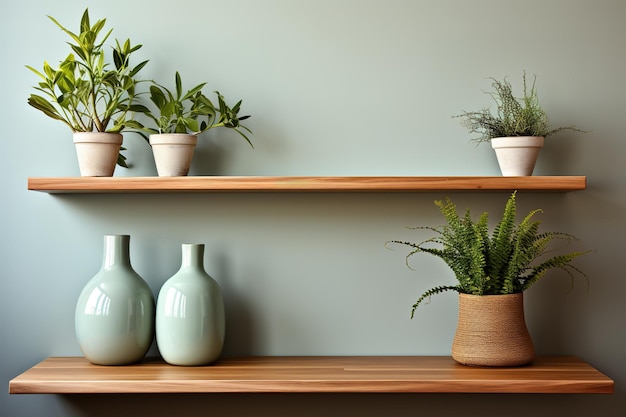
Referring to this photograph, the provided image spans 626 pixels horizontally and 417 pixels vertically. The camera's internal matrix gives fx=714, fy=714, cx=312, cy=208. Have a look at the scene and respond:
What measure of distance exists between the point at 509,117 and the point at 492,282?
45 cm

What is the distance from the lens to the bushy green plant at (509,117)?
1925 mm

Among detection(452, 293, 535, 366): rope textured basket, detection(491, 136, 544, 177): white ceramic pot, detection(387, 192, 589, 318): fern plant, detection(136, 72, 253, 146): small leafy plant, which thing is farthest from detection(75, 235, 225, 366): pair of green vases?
detection(491, 136, 544, 177): white ceramic pot

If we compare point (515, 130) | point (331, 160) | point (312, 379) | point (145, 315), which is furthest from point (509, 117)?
point (145, 315)

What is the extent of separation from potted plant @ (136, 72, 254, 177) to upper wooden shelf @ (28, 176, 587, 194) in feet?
0.27

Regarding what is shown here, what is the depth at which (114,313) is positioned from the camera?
1843 mm

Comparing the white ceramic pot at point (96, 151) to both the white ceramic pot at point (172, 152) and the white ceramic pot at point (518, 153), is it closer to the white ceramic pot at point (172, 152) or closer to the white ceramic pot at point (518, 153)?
the white ceramic pot at point (172, 152)

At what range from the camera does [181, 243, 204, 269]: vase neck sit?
1904 millimetres

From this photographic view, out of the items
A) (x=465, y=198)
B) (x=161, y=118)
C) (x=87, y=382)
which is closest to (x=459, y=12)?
(x=465, y=198)

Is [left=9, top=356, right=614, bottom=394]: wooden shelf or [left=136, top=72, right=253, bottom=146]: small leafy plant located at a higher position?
[left=136, top=72, right=253, bottom=146]: small leafy plant

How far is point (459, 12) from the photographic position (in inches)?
80.4

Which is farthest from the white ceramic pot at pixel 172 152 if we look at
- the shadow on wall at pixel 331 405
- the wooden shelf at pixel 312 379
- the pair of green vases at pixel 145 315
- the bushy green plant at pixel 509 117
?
the bushy green plant at pixel 509 117

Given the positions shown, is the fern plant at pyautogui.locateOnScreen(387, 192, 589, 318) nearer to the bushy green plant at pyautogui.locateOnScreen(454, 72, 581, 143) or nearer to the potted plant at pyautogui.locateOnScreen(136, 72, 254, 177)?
the bushy green plant at pyautogui.locateOnScreen(454, 72, 581, 143)

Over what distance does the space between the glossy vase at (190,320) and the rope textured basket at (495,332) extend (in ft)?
2.14

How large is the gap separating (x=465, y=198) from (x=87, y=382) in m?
1.12
